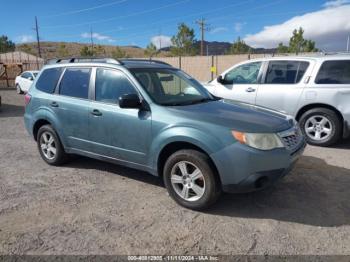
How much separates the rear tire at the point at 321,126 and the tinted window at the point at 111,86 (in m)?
4.04

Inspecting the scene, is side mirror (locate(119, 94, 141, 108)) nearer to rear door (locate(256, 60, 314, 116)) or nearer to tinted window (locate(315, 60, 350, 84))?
rear door (locate(256, 60, 314, 116))

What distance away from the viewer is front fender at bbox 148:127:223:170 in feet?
12.0

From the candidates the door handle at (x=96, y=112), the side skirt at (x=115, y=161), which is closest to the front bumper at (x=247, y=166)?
the side skirt at (x=115, y=161)

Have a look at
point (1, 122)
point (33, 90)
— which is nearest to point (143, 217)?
point (33, 90)

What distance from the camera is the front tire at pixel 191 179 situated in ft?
12.3

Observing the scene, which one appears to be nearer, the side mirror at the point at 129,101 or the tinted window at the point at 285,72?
the side mirror at the point at 129,101

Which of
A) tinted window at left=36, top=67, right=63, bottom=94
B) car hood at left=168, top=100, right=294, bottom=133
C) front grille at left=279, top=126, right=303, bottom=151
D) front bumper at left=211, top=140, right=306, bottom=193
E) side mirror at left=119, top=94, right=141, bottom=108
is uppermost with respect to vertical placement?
tinted window at left=36, top=67, right=63, bottom=94

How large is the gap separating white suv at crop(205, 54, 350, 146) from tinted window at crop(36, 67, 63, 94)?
3904mm

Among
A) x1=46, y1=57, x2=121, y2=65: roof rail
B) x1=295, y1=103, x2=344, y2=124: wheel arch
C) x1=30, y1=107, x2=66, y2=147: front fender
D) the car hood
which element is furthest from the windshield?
x1=295, y1=103, x2=344, y2=124: wheel arch

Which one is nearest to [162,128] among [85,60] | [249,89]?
[85,60]

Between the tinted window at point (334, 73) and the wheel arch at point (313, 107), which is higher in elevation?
the tinted window at point (334, 73)

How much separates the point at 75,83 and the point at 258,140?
293cm

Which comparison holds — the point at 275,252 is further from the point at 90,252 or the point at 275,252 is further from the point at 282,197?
the point at 90,252

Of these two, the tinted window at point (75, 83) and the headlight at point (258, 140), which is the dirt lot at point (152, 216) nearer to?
the headlight at point (258, 140)
